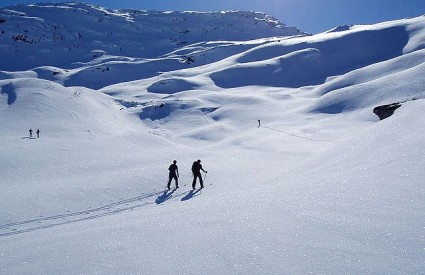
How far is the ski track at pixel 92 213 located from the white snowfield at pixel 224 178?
0.08 metres

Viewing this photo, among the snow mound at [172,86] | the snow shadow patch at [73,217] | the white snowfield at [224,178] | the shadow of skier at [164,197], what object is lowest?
the snow shadow patch at [73,217]

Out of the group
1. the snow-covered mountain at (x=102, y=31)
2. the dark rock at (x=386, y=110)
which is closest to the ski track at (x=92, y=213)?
the dark rock at (x=386, y=110)

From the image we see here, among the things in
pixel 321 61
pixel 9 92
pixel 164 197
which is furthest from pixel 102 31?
pixel 164 197

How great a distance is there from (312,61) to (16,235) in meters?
72.5

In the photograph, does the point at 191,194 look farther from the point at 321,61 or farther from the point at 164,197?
the point at 321,61

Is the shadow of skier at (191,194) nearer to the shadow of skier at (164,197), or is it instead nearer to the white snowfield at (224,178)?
the white snowfield at (224,178)

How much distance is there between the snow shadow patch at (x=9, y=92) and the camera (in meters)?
33.5

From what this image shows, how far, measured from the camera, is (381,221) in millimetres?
5371

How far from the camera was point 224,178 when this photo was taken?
1706 cm

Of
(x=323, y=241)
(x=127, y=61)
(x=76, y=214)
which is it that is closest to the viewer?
(x=323, y=241)

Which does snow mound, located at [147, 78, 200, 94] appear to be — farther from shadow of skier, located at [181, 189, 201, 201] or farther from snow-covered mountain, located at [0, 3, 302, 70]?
shadow of skier, located at [181, 189, 201, 201]

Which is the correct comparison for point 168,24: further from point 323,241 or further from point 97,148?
point 323,241

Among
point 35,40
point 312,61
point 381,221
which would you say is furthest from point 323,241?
point 35,40

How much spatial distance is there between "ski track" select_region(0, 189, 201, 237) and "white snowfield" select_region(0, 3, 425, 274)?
0.27 feet
